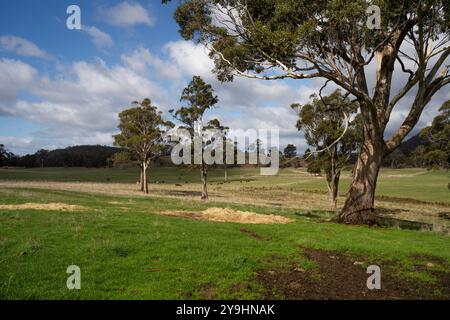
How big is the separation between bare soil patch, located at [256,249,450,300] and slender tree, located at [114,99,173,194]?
54248 mm

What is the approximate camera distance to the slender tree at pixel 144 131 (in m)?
64.2

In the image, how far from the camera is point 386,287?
31.7ft

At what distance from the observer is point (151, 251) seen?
11859mm

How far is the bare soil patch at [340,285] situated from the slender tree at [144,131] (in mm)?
54248

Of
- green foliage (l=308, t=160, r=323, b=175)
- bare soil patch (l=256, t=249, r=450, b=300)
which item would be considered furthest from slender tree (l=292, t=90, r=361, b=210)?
bare soil patch (l=256, t=249, r=450, b=300)

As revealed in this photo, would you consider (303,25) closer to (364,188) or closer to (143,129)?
(364,188)

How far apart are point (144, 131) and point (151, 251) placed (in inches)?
2217

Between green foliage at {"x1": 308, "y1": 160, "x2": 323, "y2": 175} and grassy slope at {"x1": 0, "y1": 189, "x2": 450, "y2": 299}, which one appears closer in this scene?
grassy slope at {"x1": 0, "y1": 189, "x2": 450, "y2": 299}

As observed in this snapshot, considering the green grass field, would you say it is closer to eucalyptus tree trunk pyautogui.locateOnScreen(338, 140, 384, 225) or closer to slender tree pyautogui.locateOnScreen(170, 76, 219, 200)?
eucalyptus tree trunk pyautogui.locateOnScreen(338, 140, 384, 225)

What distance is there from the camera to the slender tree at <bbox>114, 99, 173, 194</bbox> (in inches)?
2527

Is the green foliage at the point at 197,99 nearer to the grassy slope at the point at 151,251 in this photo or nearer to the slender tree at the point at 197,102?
the slender tree at the point at 197,102

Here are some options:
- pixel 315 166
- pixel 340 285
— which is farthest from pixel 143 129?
pixel 340 285

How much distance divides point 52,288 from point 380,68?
19816 millimetres

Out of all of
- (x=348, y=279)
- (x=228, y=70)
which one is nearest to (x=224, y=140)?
(x=228, y=70)
